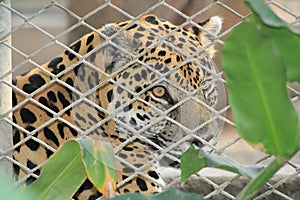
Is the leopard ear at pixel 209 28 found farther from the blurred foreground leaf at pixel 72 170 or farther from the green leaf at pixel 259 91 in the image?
the green leaf at pixel 259 91

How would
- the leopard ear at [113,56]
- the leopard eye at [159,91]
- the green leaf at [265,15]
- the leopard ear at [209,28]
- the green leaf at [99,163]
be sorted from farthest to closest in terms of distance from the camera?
the leopard ear at [209,28] → the leopard eye at [159,91] → the leopard ear at [113,56] → the green leaf at [99,163] → the green leaf at [265,15]

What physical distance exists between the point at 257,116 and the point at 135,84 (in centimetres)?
176

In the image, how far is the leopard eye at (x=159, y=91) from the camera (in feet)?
8.75

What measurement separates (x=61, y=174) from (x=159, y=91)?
1.57 m

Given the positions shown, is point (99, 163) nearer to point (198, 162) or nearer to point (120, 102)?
point (198, 162)

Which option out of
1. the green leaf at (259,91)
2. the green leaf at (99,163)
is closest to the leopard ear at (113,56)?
the green leaf at (99,163)

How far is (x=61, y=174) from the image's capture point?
1.12 m

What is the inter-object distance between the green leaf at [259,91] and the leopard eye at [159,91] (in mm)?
1699

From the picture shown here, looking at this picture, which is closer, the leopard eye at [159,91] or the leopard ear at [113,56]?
the leopard ear at [113,56]

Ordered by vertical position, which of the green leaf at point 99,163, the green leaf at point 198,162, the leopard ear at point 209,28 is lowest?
the green leaf at point 198,162

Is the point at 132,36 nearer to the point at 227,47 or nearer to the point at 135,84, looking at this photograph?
the point at 135,84

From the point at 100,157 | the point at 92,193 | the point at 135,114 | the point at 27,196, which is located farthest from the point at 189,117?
the point at 27,196

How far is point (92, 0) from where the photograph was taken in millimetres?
5059

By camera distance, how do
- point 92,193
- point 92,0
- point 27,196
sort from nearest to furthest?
point 27,196
point 92,193
point 92,0
